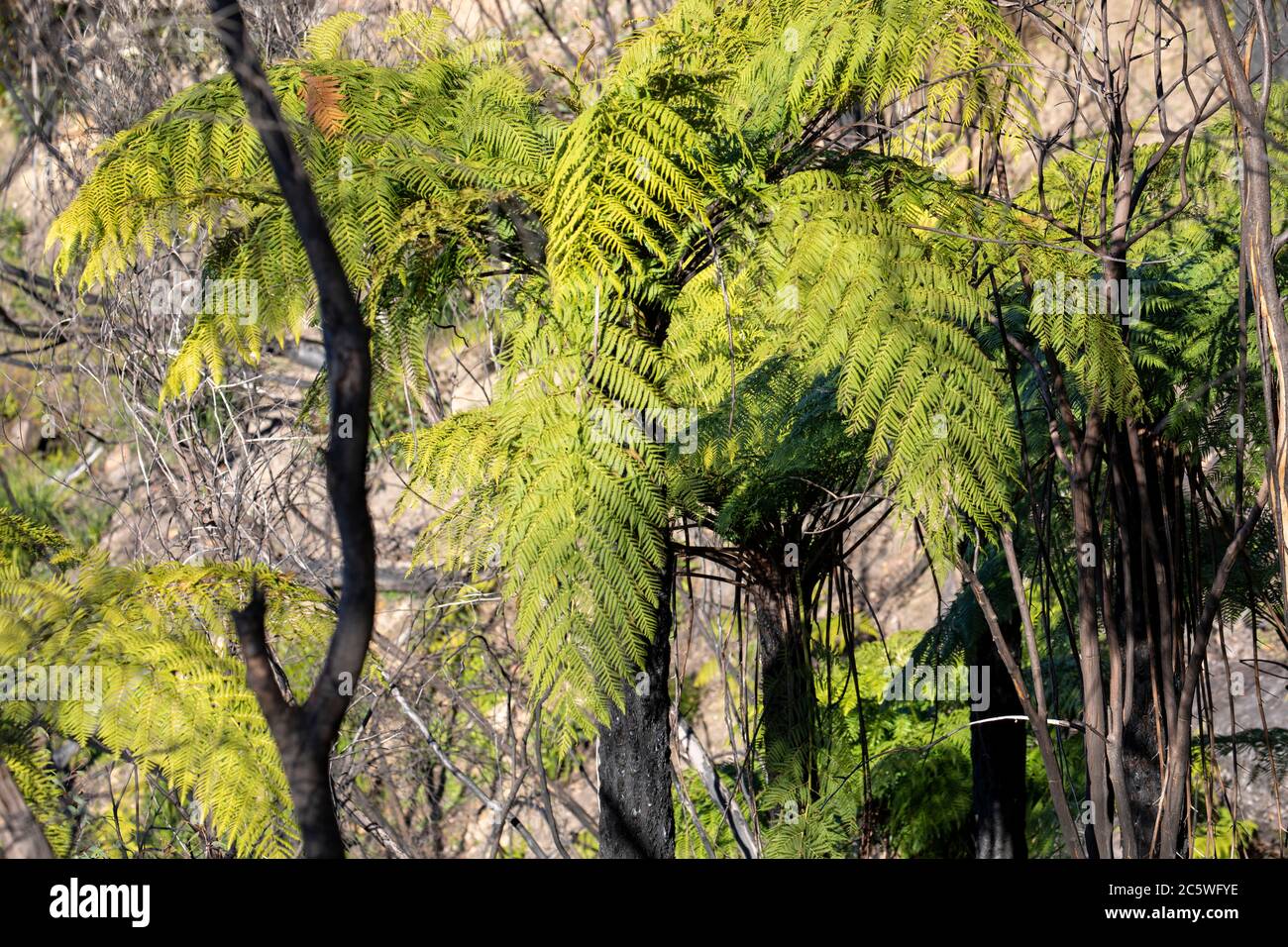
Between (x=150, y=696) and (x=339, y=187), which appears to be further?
(x=150, y=696)

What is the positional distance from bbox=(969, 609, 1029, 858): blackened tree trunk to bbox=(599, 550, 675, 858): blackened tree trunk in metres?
2.81

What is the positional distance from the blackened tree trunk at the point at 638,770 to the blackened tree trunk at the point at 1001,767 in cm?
281

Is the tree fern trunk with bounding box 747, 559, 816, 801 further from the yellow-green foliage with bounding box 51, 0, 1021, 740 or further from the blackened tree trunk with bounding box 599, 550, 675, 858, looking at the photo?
the yellow-green foliage with bounding box 51, 0, 1021, 740

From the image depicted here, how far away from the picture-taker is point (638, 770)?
385 cm

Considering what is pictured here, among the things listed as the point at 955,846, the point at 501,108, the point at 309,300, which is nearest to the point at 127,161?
the point at 309,300

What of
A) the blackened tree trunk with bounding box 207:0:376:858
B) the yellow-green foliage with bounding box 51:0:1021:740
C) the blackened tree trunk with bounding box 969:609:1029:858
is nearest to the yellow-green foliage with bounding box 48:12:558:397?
the yellow-green foliage with bounding box 51:0:1021:740

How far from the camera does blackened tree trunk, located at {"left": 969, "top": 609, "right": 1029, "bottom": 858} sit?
6.25m

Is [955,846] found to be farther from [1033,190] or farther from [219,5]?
[219,5]

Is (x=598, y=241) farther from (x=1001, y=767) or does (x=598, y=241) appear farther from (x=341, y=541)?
(x=1001, y=767)

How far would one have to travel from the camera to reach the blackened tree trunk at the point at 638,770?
12.5ft

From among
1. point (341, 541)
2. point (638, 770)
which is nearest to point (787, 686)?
point (638, 770)

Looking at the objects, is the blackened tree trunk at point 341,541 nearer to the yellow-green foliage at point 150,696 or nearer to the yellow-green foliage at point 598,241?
the yellow-green foliage at point 598,241

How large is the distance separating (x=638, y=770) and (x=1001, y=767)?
3121 millimetres

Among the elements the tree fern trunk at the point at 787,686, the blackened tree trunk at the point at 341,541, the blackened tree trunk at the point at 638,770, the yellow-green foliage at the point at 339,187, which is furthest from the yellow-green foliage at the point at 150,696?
the tree fern trunk at the point at 787,686
